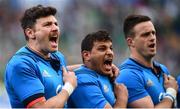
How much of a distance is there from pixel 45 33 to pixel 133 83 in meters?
0.92

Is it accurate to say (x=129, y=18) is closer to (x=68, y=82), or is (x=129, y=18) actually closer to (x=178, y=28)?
(x=68, y=82)

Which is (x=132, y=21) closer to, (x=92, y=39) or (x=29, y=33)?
(x=92, y=39)

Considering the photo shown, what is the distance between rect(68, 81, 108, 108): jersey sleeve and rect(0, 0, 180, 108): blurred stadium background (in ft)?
18.2

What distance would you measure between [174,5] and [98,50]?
684cm

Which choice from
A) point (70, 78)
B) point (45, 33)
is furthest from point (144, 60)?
point (45, 33)

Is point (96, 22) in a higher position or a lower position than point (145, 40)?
lower

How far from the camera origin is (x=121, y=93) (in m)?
5.25

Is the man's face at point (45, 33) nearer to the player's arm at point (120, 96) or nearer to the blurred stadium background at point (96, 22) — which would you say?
the player's arm at point (120, 96)

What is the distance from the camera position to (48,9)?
5219mm

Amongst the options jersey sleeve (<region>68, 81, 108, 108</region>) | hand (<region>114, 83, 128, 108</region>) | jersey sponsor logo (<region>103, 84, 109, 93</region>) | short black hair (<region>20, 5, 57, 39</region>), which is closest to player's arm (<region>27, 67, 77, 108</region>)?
jersey sleeve (<region>68, 81, 108, 108</region>)

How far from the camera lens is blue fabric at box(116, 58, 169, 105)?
5480mm

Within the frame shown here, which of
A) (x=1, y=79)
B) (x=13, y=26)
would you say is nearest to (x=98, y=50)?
(x=1, y=79)

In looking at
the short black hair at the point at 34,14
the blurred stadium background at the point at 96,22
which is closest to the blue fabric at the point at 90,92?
the short black hair at the point at 34,14

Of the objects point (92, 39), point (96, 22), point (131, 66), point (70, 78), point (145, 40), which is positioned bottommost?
point (96, 22)
